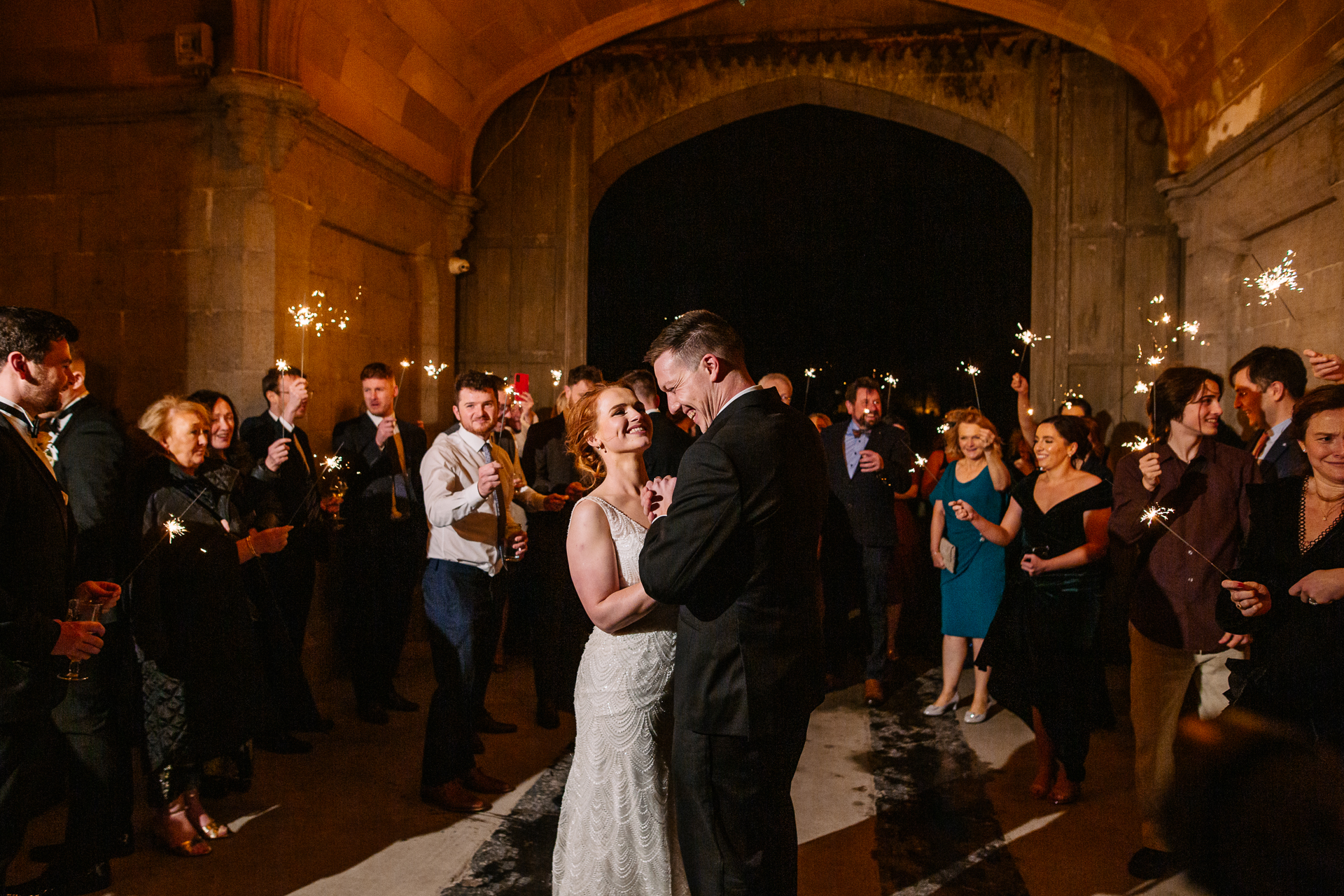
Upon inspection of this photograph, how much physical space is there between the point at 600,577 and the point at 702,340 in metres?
0.76

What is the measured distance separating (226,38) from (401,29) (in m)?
1.67

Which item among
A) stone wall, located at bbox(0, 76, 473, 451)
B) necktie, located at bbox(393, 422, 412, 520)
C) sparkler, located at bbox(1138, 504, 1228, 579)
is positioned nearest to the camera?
sparkler, located at bbox(1138, 504, 1228, 579)

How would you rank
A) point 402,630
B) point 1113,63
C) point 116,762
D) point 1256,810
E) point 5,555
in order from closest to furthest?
point 1256,810
point 5,555
point 116,762
point 402,630
point 1113,63

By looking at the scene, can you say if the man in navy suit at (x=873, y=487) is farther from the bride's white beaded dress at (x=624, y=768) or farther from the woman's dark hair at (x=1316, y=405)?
the bride's white beaded dress at (x=624, y=768)

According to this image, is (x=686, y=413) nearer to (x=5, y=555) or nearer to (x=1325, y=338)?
(x=5, y=555)

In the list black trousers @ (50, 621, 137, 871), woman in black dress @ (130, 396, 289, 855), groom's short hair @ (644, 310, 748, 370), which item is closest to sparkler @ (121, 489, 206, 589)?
woman in black dress @ (130, 396, 289, 855)

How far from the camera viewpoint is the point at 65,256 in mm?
6156

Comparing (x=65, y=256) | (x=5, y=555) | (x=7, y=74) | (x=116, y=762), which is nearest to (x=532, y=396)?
→ (x=65, y=256)

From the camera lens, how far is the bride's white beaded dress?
8.10 ft

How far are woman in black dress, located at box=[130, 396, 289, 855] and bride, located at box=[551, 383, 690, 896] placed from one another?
180cm

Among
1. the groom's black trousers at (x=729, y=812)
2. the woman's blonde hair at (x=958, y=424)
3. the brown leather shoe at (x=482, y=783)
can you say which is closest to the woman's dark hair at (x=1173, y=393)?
the woman's blonde hair at (x=958, y=424)

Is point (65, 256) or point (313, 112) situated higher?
point (313, 112)

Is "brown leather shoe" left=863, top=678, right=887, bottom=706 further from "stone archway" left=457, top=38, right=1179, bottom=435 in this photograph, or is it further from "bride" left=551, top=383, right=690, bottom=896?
"stone archway" left=457, top=38, right=1179, bottom=435

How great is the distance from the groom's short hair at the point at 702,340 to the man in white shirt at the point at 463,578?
1561mm
